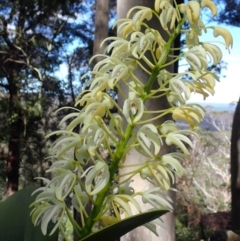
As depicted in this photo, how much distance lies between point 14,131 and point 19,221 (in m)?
5.84

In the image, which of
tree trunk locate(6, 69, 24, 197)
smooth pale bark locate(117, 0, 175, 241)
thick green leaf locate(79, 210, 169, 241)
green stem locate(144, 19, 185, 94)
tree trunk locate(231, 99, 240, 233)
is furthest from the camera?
tree trunk locate(6, 69, 24, 197)

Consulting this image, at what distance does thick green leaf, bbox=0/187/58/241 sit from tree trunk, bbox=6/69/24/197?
17.5ft

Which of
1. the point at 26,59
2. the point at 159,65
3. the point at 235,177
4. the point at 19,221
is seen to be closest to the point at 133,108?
the point at 159,65

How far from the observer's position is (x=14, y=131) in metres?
6.21

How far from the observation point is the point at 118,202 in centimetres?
49

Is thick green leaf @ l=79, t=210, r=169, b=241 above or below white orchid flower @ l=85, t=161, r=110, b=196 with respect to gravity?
below

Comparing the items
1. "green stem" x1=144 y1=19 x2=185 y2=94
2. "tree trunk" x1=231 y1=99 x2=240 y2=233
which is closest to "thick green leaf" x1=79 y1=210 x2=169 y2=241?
"green stem" x1=144 y1=19 x2=185 y2=94

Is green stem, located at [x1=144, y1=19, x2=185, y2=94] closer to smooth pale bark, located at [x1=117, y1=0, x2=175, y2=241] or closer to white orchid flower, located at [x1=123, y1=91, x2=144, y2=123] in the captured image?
white orchid flower, located at [x1=123, y1=91, x2=144, y2=123]

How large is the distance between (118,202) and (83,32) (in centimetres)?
675

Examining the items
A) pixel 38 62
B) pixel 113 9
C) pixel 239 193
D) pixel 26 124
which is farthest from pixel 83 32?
pixel 239 193

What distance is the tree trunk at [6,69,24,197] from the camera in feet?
19.6

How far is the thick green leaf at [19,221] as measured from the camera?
1.73 feet

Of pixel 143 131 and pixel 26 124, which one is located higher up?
pixel 26 124

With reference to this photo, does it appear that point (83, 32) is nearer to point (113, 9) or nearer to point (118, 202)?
point (113, 9)
